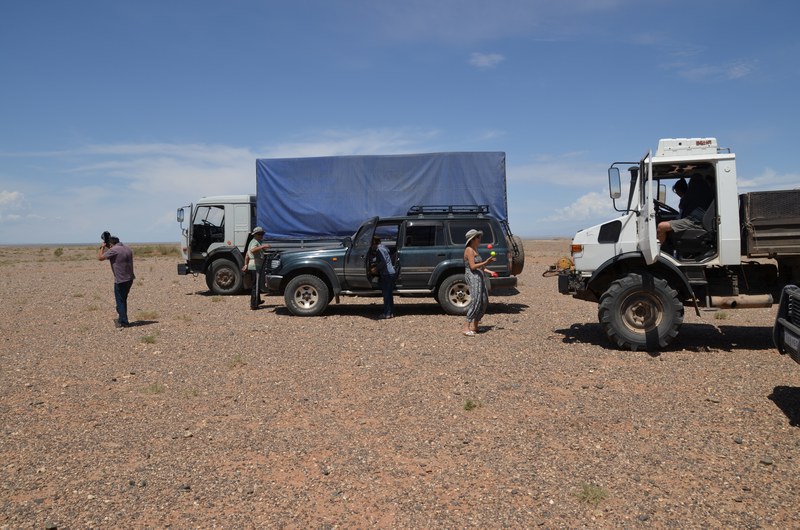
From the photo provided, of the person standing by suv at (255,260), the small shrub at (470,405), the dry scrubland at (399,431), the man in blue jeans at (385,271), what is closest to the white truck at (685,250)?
the dry scrubland at (399,431)

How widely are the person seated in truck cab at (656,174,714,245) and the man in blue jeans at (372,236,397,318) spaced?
4846 millimetres

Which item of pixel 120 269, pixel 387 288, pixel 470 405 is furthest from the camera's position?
pixel 387 288

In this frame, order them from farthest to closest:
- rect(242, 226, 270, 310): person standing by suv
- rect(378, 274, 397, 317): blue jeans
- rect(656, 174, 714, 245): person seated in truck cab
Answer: rect(242, 226, 270, 310): person standing by suv → rect(378, 274, 397, 317): blue jeans → rect(656, 174, 714, 245): person seated in truck cab

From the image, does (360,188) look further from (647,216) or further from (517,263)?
(647,216)

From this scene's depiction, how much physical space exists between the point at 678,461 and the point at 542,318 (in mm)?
6885

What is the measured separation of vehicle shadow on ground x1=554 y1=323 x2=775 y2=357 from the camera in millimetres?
8336

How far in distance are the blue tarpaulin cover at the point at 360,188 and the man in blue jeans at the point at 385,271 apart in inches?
119

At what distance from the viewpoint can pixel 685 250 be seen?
806 cm

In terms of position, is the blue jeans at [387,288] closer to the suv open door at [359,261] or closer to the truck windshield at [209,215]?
the suv open door at [359,261]

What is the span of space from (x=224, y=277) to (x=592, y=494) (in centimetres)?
1339

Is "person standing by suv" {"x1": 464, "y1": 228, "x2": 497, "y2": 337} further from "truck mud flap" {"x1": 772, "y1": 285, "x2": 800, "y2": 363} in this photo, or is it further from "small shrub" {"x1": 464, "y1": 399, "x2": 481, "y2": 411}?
"truck mud flap" {"x1": 772, "y1": 285, "x2": 800, "y2": 363}

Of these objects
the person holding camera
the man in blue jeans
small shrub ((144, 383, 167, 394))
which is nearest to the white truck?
the man in blue jeans

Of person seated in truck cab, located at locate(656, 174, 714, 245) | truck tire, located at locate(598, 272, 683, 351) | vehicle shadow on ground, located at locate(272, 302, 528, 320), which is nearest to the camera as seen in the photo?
truck tire, located at locate(598, 272, 683, 351)

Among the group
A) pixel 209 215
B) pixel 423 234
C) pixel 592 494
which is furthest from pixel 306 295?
pixel 592 494
